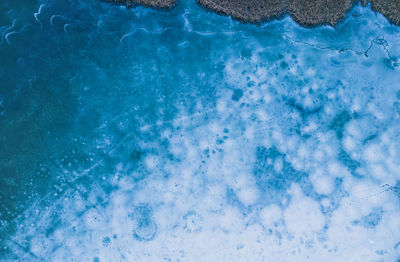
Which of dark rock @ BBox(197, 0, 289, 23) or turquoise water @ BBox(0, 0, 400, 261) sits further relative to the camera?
dark rock @ BBox(197, 0, 289, 23)

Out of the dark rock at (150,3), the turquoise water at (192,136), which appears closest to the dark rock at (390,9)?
the turquoise water at (192,136)

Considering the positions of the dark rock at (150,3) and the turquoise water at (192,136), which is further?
the dark rock at (150,3)

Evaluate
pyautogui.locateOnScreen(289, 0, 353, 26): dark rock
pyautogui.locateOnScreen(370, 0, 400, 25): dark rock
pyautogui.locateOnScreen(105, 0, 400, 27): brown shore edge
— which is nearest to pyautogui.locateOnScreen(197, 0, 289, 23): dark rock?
pyautogui.locateOnScreen(105, 0, 400, 27): brown shore edge

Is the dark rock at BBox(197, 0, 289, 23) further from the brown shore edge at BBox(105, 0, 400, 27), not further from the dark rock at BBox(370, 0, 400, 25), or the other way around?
the dark rock at BBox(370, 0, 400, 25)

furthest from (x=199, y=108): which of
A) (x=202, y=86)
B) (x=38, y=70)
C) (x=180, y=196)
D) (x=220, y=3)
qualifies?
(x=38, y=70)

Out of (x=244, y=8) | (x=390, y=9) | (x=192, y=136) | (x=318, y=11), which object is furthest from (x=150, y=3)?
(x=390, y=9)

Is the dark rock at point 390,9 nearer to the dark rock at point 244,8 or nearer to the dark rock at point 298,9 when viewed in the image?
the dark rock at point 298,9

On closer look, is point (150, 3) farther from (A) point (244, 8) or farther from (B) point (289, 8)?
(B) point (289, 8)
